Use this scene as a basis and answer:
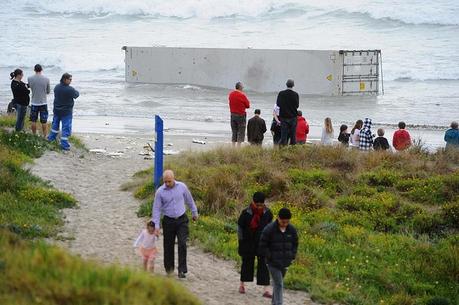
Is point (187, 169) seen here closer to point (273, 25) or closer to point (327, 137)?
point (327, 137)

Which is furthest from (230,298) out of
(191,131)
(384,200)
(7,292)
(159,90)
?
(159,90)

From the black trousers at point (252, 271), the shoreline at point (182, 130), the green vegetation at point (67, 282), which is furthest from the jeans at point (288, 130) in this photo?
the green vegetation at point (67, 282)

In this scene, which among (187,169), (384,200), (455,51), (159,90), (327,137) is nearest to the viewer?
(384,200)

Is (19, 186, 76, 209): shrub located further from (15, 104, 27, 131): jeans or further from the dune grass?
(15, 104, 27, 131): jeans

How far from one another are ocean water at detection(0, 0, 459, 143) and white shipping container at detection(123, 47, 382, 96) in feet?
1.91

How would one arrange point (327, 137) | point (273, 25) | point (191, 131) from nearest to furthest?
point (327, 137) → point (191, 131) → point (273, 25)

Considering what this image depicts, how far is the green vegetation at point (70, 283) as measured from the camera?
6.85m

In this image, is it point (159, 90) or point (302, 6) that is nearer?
point (159, 90)

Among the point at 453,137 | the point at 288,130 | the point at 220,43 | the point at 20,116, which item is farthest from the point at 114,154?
the point at 220,43

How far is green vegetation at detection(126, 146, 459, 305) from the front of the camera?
1163 cm

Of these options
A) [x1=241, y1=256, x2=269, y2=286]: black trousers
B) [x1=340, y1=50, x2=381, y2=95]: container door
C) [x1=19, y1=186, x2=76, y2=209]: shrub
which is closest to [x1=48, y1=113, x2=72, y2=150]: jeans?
[x1=19, y1=186, x2=76, y2=209]: shrub

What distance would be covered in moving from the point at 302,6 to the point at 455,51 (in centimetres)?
1906

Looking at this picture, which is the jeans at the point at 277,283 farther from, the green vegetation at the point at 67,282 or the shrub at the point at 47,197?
the shrub at the point at 47,197

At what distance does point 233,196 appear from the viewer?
14922 millimetres
